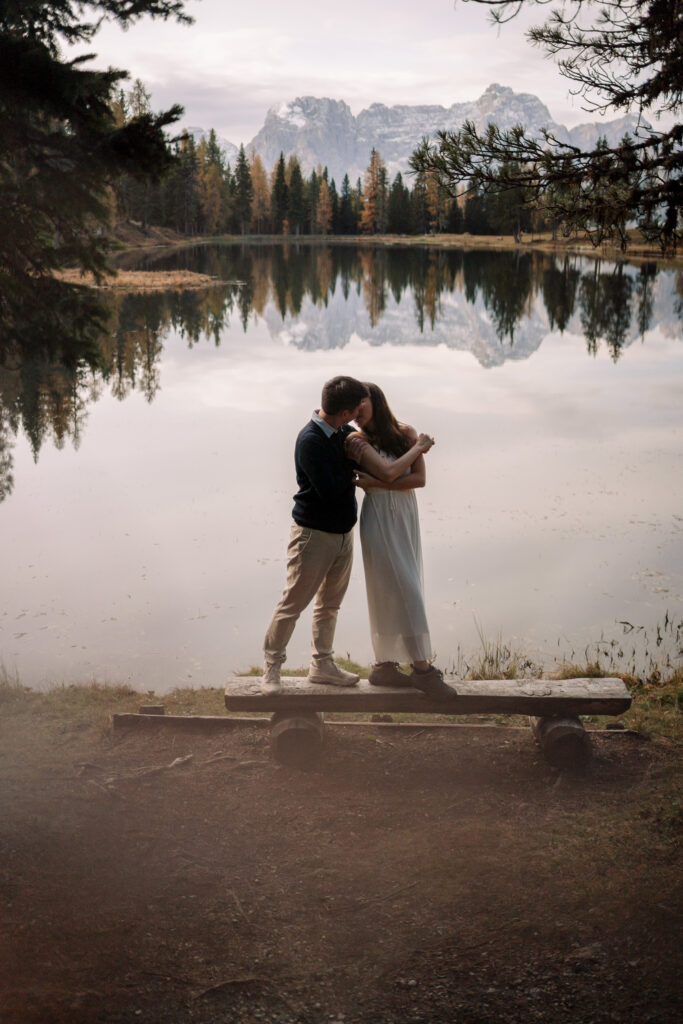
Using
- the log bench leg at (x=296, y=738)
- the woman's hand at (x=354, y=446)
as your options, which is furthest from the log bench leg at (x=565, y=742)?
the woman's hand at (x=354, y=446)

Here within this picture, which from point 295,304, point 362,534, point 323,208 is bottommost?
point 362,534

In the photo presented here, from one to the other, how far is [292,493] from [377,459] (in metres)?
10.2

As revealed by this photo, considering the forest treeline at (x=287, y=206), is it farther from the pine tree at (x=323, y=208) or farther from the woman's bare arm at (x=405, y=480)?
the woman's bare arm at (x=405, y=480)

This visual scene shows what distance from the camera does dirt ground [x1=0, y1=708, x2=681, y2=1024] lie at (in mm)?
4266

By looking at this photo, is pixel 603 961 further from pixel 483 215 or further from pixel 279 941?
pixel 483 215

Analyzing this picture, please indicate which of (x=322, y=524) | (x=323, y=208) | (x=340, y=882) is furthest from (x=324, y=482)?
(x=323, y=208)

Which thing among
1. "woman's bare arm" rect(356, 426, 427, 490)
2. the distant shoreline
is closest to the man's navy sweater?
"woman's bare arm" rect(356, 426, 427, 490)

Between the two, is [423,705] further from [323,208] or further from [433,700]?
[323,208]

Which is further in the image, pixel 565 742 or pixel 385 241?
pixel 385 241

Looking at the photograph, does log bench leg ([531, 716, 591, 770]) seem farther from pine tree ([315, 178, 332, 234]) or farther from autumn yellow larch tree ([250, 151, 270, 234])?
pine tree ([315, 178, 332, 234])

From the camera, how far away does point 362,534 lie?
6.34 metres

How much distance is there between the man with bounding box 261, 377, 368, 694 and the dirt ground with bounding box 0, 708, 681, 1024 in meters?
0.90

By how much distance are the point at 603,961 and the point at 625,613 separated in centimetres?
655

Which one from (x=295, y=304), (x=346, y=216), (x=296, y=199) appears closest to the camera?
(x=295, y=304)
